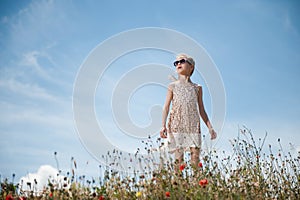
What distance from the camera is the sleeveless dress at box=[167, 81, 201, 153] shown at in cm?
590

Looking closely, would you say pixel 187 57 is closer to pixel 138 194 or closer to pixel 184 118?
pixel 184 118

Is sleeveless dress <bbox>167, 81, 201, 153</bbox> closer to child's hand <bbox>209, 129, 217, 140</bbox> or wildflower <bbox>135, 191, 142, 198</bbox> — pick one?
child's hand <bbox>209, 129, 217, 140</bbox>

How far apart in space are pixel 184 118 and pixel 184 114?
7 cm

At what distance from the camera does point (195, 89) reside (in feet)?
20.9

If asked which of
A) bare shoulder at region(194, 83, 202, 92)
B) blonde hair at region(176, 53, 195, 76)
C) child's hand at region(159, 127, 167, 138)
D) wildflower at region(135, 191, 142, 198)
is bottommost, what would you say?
wildflower at region(135, 191, 142, 198)

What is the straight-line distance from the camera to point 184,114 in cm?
610

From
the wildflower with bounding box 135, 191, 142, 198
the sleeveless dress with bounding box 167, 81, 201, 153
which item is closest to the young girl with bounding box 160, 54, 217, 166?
the sleeveless dress with bounding box 167, 81, 201, 153

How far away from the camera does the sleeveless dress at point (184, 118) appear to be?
232 inches

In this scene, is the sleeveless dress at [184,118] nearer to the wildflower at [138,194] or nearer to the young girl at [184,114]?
the young girl at [184,114]

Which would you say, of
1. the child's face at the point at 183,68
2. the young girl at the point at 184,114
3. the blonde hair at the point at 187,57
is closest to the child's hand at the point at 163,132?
the young girl at the point at 184,114

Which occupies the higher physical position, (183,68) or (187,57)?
(187,57)

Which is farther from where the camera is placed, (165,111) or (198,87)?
(198,87)

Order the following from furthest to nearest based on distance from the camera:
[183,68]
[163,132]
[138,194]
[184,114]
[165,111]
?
1. [183,68]
2. [165,111]
3. [184,114]
4. [163,132]
5. [138,194]

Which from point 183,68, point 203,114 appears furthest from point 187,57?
point 203,114
